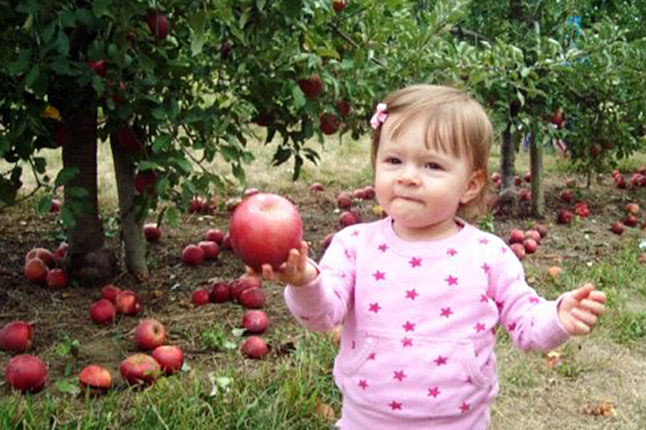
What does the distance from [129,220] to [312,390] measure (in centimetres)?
169

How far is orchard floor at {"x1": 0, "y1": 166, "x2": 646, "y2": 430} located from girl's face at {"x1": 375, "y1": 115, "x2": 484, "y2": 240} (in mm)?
978

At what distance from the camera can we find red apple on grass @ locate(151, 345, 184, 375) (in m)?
2.88

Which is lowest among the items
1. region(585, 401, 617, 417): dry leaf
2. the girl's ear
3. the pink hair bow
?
region(585, 401, 617, 417): dry leaf

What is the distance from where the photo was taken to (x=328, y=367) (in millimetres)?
2834

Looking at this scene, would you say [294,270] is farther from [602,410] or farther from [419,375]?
[602,410]

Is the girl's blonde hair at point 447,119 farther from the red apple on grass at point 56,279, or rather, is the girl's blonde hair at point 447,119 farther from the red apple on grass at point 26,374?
the red apple on grass at point 56,279

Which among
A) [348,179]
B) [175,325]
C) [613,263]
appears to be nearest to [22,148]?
[175,325]

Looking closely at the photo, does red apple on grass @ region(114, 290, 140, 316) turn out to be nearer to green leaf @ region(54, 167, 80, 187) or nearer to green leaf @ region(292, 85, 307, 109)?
green leaf @ region(54, 167, 80, 187)

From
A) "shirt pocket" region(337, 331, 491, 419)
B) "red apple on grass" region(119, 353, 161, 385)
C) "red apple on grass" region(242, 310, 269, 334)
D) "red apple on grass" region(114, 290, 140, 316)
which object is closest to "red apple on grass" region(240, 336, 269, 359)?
"red apple on grass" region(242, 310, 269, 334)

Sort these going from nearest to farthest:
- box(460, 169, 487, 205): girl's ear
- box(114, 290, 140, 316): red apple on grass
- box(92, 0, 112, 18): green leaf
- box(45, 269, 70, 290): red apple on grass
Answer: box(460, 169, 487, 205): girl's ear → box(92, 0, 112, 18): green leaf → box(114, 290, 140, 316): red apple on grass → box(45, 269, 70, 290): red apple on grass

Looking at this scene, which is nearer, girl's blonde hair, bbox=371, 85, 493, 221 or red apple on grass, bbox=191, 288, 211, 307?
girl's blonde hair, bbox=371, 85, 493, 221

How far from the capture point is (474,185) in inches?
79.9

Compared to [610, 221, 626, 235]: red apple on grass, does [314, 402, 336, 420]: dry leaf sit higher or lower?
higher

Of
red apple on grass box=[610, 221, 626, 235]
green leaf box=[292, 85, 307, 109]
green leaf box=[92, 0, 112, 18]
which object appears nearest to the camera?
green leaf box=[92, 0, 112, 18]
